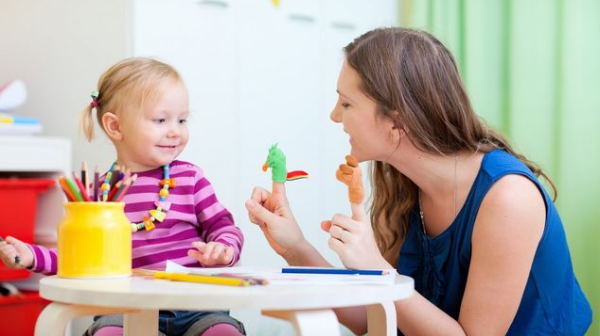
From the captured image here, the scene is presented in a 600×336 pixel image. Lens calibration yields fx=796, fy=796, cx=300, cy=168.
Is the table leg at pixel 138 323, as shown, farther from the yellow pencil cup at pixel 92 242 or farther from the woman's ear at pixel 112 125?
the woman's ear at pixel 112 125

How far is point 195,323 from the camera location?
4.26 feet

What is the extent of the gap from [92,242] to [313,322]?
0.32 metres

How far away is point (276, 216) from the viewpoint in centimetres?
130

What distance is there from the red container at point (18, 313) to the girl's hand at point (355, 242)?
115 cm

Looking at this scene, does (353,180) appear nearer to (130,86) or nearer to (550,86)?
(130,86)

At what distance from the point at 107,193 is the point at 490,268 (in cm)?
59

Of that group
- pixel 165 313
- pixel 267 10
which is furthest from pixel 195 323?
pixel 267 10

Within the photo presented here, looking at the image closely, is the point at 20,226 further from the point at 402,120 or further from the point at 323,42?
the point at 402,120

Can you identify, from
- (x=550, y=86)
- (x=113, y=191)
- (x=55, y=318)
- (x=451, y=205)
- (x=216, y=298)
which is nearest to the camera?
(x=216, y=298)

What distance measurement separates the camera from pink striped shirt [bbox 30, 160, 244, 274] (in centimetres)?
136

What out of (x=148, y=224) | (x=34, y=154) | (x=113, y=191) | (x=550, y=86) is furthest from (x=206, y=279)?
(x=550, y=86)

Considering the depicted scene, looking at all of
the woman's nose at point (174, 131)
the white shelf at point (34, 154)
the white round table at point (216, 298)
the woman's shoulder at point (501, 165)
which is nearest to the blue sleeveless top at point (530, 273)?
the woman's shoulder at point (501, 165)

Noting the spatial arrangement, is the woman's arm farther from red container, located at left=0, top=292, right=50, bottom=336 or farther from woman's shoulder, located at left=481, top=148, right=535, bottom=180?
red container, located at left=0, top=292, right=50, bottom=336

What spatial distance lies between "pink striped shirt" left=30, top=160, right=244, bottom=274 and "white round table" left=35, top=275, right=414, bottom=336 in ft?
1.19
